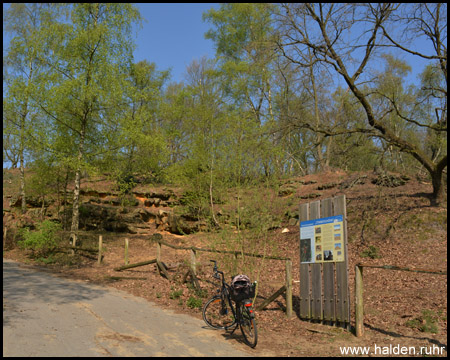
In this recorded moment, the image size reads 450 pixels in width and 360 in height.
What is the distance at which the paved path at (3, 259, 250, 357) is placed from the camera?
5.06 m

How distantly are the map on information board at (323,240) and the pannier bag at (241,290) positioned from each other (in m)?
1.72

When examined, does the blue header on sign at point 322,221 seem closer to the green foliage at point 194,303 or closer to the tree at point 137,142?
the green foliage at point 194,303

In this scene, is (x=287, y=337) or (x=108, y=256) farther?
(x=108, y=256)

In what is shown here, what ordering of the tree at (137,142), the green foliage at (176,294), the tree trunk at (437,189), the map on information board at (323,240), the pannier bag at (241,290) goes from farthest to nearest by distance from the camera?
the tree at (137,142) < the tree trunk at (437,189) < the green foliage at (176,294) < the map on information board at (323,240) < the pannier bag at (241,290)

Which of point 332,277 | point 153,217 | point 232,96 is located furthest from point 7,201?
point 332,277

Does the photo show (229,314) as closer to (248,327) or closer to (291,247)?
(248,327)

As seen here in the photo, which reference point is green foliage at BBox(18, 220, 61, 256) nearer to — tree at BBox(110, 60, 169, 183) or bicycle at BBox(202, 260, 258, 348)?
tree at BBox(110, 60, 169, 183)

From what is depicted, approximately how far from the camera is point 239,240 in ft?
27.4

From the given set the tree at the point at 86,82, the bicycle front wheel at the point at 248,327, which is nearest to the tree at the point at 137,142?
the tree at the point at 86,82

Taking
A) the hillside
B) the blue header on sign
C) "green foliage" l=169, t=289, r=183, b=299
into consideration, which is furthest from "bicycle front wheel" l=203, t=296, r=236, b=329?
the blue header on sign

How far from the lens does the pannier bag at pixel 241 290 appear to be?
6203 millimetres

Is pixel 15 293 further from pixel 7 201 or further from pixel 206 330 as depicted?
pixel 7 201

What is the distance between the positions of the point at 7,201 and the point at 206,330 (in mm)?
21251

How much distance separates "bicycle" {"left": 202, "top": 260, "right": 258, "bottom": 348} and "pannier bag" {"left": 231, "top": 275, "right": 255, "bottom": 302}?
7 cm
